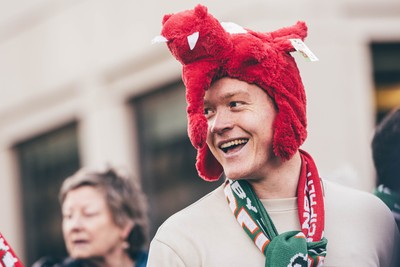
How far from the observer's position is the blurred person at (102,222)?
5.91m

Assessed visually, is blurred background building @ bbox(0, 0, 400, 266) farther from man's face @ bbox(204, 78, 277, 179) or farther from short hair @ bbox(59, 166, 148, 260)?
man's face @ bbox(204, 78, 277, 179)

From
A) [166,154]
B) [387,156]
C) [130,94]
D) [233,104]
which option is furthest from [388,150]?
[130,94]

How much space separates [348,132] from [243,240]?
6417 mm

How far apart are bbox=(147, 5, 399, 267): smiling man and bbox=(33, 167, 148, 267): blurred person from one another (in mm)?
2015

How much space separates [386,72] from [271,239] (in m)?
7.12

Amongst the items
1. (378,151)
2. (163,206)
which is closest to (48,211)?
(163,206)

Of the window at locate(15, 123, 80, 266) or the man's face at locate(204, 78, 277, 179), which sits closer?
the man's face at locate(204, 78, 277, 179)

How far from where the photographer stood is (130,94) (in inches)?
503

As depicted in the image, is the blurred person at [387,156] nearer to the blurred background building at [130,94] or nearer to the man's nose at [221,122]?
the man's nose at [221,122]

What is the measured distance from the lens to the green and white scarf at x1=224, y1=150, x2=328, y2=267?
3.70 meters

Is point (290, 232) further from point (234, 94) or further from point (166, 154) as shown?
point (166, 154)

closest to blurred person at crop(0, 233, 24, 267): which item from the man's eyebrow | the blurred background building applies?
the man's eyebrow

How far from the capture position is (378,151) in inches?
190

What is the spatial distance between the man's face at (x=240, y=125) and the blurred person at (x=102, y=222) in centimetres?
214
